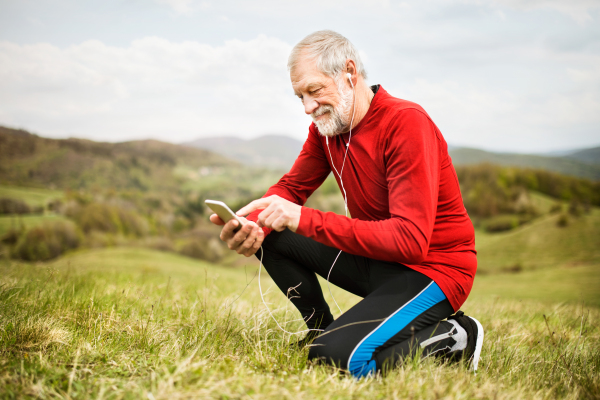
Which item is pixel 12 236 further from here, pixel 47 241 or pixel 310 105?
pixel 310 105

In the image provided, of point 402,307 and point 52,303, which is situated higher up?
point 402,307

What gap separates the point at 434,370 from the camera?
1.87 m

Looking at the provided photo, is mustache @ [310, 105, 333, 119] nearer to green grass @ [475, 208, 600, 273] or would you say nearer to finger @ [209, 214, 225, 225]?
finger @ [209, 214, 225, 225]

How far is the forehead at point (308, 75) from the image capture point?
2.32 meters

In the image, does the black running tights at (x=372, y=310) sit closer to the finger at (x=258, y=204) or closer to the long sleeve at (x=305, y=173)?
the finger at (x=258, y=204)

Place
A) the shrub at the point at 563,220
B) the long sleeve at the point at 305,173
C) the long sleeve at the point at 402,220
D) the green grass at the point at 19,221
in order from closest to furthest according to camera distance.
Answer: the long sleeve at the point at 402,220, the long sleeve at the point at 305,173, the green grass at the point at 19,221, the shrub at the point at 563,220

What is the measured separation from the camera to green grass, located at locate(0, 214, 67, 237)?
29227 millimetres

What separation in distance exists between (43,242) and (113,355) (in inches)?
1458

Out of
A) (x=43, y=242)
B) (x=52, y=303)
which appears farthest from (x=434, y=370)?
(x=43, y=242)

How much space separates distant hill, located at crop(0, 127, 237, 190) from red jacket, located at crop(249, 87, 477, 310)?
842 inches

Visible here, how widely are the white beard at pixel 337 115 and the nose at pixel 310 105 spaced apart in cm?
3

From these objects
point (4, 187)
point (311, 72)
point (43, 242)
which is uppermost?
point (311, 72)

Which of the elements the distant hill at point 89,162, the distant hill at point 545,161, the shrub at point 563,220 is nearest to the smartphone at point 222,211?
the distant hill at point 89,162

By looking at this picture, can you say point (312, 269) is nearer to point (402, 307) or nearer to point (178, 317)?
point (402, 307)
